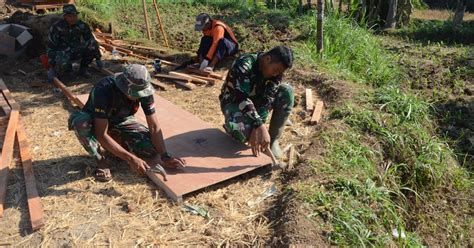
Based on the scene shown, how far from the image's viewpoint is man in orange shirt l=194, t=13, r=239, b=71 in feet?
22.7

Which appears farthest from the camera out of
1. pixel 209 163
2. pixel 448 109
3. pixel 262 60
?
pixel 448 109

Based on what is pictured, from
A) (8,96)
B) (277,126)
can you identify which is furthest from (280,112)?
(8,96)

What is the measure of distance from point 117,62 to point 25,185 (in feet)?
13.4

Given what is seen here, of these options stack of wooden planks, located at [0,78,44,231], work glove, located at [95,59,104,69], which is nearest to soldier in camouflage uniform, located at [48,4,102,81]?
work glove, located at [95,59,104,69]

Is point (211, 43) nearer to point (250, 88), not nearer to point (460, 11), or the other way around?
point (250, 88)

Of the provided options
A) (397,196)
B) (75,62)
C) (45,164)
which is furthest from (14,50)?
(397,196)

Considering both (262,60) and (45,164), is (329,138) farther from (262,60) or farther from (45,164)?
(45,164)

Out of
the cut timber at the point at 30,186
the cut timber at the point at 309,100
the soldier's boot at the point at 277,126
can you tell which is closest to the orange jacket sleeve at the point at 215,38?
the cut timber at the point at 309,100

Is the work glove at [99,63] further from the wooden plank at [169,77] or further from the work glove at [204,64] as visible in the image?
the work glove at [204,64]

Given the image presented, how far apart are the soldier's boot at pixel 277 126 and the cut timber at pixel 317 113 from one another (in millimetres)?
931

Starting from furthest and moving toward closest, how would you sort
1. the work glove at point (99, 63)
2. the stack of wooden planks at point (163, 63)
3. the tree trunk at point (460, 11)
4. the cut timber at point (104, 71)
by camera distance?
the tree trunk at point (460, 11), the work glove at point (99, 63), the cut timber at point (104, 71), the stack of wooden planks at point (163, 63)

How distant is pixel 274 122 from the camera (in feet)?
14.4

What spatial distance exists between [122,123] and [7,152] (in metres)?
1.39

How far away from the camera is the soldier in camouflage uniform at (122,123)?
354cm
